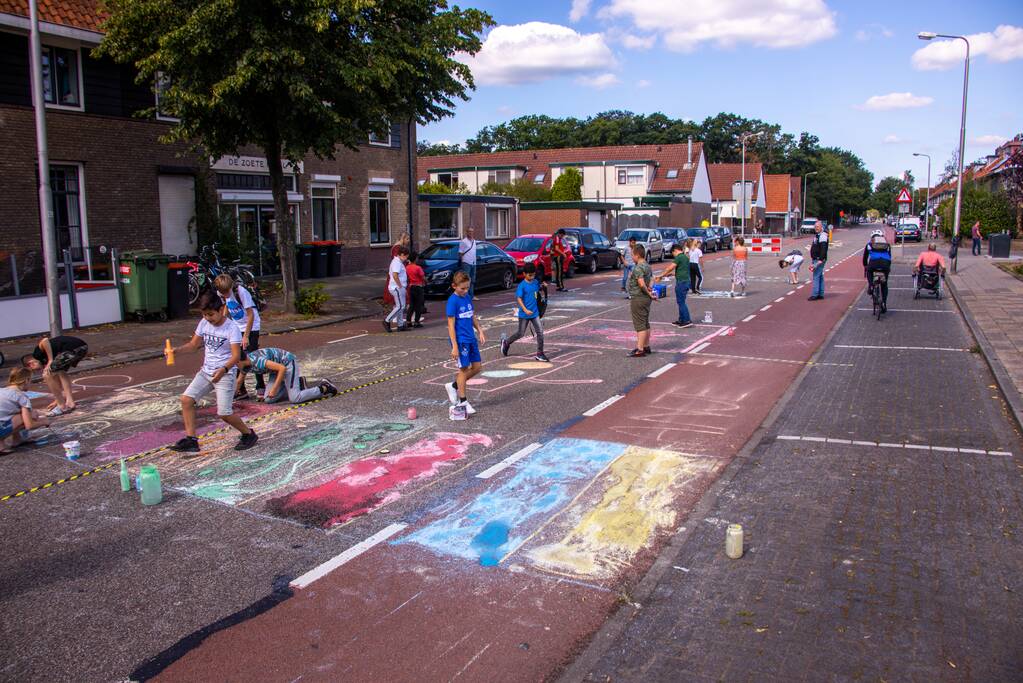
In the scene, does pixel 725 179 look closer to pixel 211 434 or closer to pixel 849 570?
pixel 211 434

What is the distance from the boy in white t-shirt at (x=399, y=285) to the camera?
625 inches

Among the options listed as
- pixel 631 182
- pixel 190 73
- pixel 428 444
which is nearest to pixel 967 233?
pixel 631 182

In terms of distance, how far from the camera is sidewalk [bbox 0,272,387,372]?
13.9 meters

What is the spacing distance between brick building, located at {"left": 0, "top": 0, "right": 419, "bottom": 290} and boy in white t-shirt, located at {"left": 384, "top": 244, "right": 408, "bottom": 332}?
4.51 metres

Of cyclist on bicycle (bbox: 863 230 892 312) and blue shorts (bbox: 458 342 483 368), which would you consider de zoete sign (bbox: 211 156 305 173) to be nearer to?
cyclist on bicycle (bbox: 863 230 892 312)

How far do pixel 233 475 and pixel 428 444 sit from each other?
1890mm

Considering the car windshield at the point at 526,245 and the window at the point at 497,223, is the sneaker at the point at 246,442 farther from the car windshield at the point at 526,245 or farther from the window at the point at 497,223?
the window at the point at 497,223

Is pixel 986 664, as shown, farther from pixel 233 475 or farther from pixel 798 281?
pixel 798 281

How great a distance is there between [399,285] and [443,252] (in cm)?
688

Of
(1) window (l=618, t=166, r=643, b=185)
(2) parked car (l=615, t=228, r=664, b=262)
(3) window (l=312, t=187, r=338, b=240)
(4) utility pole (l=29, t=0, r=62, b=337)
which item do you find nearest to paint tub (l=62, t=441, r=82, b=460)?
(4) utility pole (l=29, t=0, r=62, b=337)

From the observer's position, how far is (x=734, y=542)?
5.39m

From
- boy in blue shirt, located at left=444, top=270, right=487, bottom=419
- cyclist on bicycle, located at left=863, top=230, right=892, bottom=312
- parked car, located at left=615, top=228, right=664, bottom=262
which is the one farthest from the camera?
parked car, located at left=615, top=228, right=664, bottom=262

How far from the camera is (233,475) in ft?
24.2

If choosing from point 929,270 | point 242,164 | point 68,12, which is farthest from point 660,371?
point 242,164
